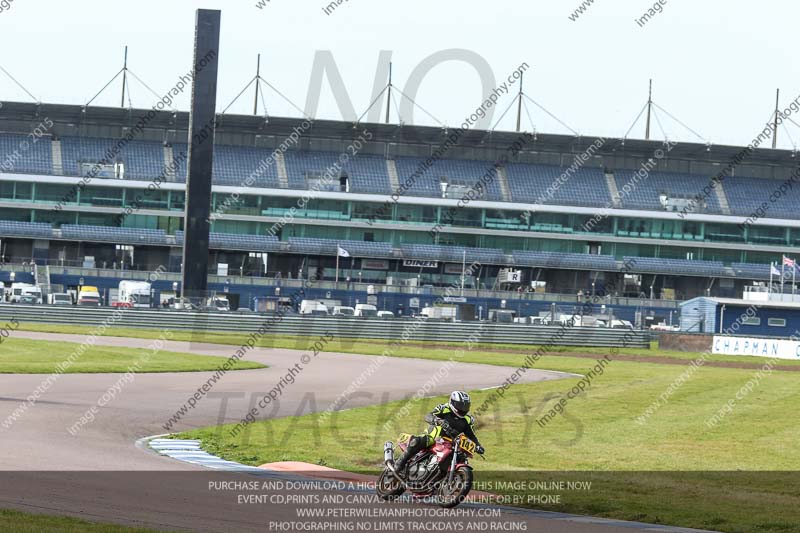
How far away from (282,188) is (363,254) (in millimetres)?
8465

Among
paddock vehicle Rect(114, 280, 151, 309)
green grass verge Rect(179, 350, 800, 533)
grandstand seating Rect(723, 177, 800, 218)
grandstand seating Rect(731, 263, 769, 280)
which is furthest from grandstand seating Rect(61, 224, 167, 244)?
green grass verge Rect(179, 350, 800, 533)

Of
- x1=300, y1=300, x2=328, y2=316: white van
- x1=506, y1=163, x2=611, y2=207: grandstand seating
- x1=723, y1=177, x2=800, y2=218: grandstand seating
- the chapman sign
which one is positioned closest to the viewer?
the chapman sign

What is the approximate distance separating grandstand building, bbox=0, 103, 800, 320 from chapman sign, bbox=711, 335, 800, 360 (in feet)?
92.8

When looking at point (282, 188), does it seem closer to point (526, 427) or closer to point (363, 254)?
point (363, 254)

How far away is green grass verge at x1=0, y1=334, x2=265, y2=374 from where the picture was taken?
38.2 m

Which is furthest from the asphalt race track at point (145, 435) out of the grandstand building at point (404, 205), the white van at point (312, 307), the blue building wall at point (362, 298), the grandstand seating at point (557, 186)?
the grandstand seating at point (557, 186)

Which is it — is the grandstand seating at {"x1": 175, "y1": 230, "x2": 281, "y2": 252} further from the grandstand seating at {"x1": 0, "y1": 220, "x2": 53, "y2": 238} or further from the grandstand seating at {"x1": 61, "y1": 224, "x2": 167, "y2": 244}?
the grandstand seating at {"x1": 0, "y1": 220, "x2": 53, "y2": 238}

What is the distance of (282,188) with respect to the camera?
97.2 metres

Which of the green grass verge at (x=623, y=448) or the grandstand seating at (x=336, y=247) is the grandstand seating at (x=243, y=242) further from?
the green grass verge at (x=623, y=448)

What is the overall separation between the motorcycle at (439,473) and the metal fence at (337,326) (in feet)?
163

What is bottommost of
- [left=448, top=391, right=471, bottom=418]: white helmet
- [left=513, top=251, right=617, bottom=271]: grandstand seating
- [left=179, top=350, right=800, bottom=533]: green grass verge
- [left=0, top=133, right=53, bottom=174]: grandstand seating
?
[left=179, top=350, right=800, bottom=533]: green grass verge

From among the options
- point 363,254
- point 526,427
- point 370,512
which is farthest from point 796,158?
point 370,512

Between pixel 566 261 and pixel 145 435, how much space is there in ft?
252

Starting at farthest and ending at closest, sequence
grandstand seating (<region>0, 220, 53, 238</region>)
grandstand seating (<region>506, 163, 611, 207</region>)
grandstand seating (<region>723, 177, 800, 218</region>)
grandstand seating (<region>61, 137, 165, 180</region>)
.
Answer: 1. grandstand seating (<region>723, 177, 800, 218</region>)
2. grandstand seating (<region>506, 163, 611, 207</region>)
3. grandstand seating (<region>61, 137, 165, 180</region>)
4. grandstand seating (<region>0, 220, 53, 238</region>)
